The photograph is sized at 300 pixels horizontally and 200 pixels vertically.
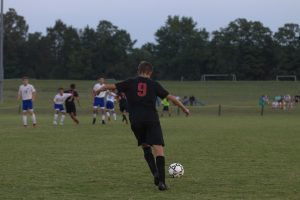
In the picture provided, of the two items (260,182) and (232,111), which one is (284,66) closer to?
(232,111)

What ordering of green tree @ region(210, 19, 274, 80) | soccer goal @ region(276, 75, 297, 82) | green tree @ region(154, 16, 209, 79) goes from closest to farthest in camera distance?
1. soccer goal @ region(276, 75, 297, 82)
2. green tree @ region(210, 19, 274, 80)
3. green tree @ region(154, 16, 209, 79)

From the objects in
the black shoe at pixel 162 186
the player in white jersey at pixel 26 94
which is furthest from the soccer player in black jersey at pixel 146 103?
the player in white jersey at pixel 26 94

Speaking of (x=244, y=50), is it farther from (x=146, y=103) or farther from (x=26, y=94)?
(x=146, y=103)

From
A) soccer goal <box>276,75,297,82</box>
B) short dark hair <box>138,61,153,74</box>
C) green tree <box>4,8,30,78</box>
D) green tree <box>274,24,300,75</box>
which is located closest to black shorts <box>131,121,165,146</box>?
short dark hair <box>138,61,153,74</box>

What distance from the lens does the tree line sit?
112 meters

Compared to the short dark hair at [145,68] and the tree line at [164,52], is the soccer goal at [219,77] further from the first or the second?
the short dark hair at [145,68]

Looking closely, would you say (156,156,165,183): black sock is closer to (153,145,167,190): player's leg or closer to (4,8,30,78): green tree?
(153,145,167,190): player's leg

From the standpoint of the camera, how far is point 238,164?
12.7 m

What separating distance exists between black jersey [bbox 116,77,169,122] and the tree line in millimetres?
101701

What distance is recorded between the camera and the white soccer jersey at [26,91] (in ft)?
83.0

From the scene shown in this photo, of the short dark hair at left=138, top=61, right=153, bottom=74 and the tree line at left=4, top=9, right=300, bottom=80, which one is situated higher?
the tree line at left=4, top=9, right=300, bottom=80

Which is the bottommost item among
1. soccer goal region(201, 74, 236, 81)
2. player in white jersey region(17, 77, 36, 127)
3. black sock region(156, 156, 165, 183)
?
black sock region(156, 156, 165, 183)

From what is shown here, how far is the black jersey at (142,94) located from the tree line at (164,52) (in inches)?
4004

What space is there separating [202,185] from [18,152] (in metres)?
6.56
